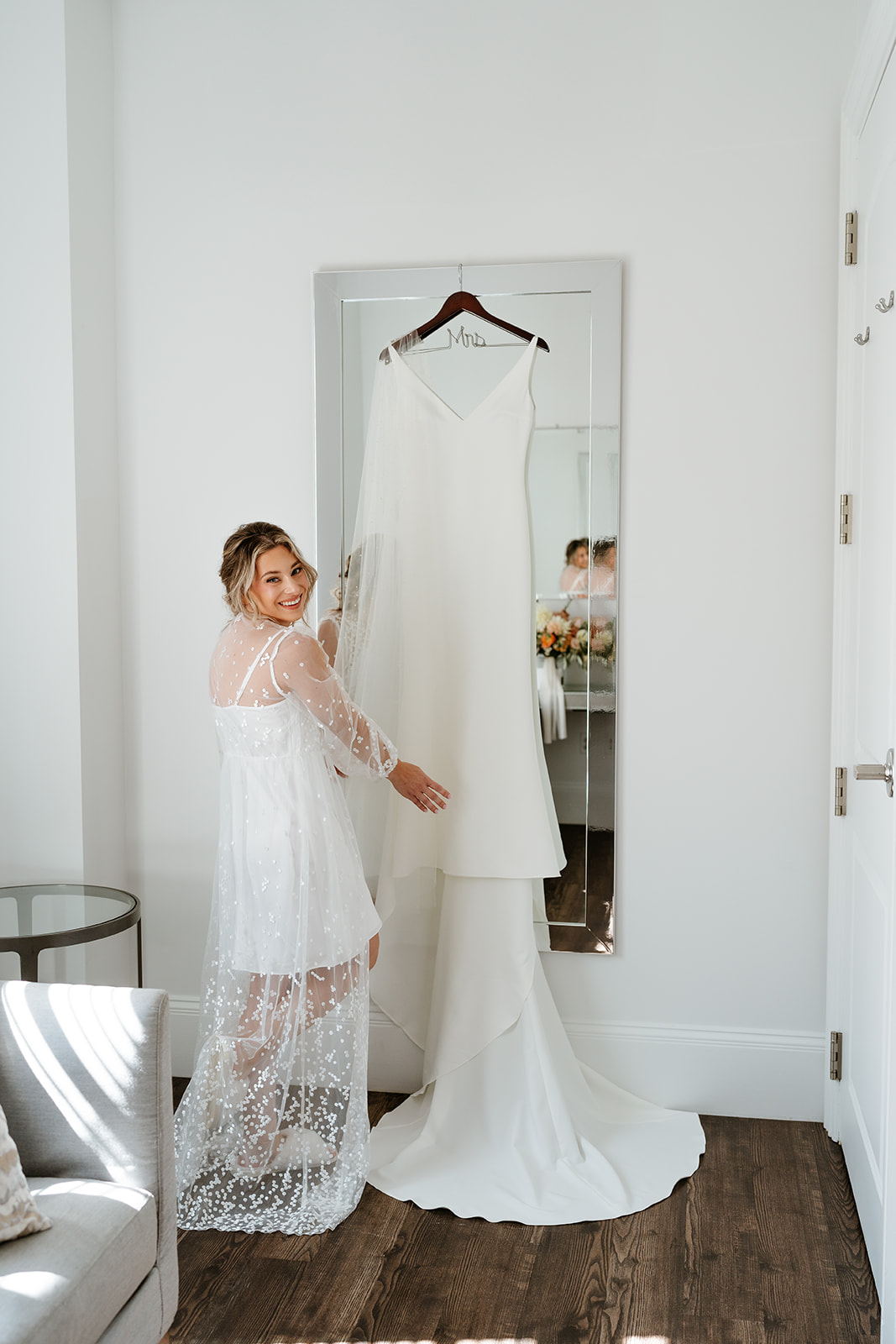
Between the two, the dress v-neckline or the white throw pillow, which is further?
the dress v-neckline

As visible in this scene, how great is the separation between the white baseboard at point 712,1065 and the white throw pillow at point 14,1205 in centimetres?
162

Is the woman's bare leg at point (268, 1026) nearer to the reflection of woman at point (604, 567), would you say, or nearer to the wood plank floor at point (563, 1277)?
the wood plank floor at point (563, 1277)

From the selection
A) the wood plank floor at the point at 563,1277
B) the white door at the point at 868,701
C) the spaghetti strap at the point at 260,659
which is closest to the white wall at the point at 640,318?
the white door at the point at 868,701

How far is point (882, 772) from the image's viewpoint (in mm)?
1992

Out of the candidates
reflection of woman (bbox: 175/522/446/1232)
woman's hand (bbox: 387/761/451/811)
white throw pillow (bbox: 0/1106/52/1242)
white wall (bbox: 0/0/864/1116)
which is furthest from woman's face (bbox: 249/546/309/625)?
white throw pillow (bbox: 0/1106/52/1242)

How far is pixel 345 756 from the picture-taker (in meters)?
2.37

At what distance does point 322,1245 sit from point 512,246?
244cm

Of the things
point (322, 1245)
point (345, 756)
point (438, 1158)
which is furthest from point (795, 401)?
point (322, 1245)

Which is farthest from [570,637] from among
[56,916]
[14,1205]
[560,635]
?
[14,1205]

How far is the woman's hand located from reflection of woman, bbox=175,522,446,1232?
0.23 ft

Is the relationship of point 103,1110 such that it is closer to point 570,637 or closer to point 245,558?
point 245,558

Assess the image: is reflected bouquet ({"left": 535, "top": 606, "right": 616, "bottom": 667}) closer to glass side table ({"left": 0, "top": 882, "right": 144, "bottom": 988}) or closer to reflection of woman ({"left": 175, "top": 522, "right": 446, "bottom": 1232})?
reflection of woman ({"left": 175, "top": 522, "right": 446, "bottom": 1232})

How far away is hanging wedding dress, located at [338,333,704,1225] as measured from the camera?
2.65 meters

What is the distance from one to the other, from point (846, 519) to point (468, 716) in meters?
1.05
